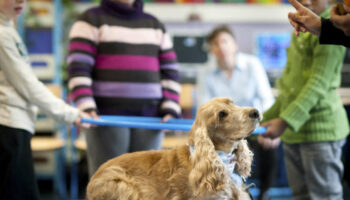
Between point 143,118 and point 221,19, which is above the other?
point 221,19

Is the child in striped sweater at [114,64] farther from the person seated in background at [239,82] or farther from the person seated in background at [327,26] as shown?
the person seated in background at [327,26]

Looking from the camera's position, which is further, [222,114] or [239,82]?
[239,82]

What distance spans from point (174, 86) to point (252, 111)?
98 centimetres

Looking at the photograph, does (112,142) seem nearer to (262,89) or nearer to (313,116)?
(313,116)

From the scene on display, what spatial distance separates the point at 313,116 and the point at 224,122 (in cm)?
76

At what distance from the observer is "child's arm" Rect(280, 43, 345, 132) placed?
6.10 feet

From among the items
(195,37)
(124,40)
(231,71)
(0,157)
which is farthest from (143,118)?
(195,37)

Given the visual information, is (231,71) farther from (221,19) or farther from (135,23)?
(221,19)

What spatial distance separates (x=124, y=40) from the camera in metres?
2.08

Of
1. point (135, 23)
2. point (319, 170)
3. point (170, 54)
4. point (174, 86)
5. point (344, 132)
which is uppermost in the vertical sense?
point (135, 23)

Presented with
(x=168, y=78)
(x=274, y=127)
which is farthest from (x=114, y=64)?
(x=274, y=127)

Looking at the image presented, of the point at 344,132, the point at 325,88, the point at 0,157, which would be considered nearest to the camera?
the point at 0,157

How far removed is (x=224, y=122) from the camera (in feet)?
4.55

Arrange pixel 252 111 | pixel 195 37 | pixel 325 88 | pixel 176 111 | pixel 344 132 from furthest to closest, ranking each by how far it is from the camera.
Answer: pixel 195 37 → pixel 176 111 → pixel 344 132 → pixel 325 88 → pixel 252 111
